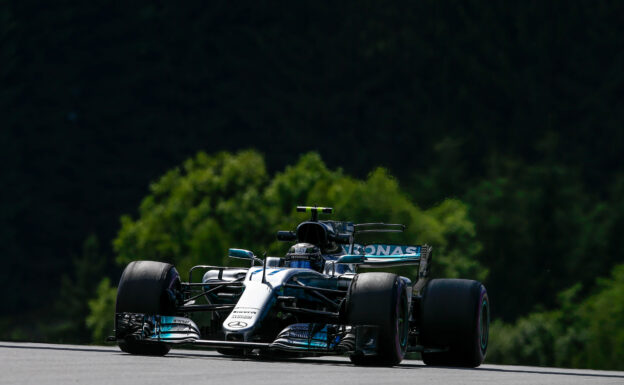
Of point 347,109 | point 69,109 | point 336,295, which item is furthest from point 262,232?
point 336,295

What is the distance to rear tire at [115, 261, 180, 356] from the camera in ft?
60.6

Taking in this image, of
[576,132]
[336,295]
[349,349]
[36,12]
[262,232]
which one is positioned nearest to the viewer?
[349,349]

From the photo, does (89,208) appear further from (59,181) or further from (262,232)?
(262,232)

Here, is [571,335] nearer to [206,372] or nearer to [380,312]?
[380,312]

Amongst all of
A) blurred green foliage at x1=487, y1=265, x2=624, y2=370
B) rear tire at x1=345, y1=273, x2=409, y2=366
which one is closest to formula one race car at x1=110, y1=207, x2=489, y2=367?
rear tire at x1=345, y1=273, x2=409, y2=366

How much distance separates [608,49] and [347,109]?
21648mm

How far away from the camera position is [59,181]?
122250 mm

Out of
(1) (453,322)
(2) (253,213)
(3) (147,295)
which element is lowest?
(1) (453,322)

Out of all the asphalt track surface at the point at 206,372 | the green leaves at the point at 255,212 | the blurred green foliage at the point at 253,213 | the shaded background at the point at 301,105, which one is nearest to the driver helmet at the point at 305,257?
the asphalt track surface at the point at 206,372

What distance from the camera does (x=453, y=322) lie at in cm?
1914

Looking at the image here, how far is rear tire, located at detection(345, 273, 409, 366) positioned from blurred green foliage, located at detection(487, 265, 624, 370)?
5554cm

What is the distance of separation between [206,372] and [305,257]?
560 cm

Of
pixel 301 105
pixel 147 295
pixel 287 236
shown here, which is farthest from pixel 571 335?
pixel 147 295

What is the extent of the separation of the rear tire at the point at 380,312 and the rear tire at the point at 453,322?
70.7 inches
